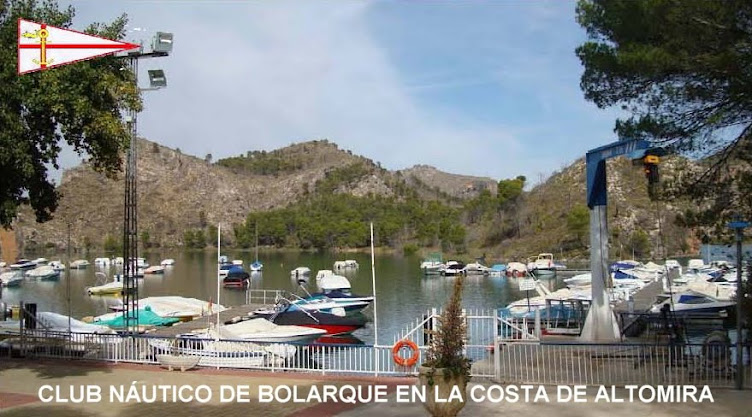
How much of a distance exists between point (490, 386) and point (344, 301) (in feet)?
91.9

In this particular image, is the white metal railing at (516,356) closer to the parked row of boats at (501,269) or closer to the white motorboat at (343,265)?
the parked row of boats at (501,269)

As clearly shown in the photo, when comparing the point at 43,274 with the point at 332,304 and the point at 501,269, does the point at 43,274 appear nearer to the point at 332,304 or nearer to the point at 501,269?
the point at 501,269

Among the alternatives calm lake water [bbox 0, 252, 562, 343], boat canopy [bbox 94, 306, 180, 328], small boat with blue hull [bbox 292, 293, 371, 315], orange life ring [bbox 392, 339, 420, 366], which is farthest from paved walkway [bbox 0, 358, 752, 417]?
small boat with blue hull [bbox 292, 293, 371, 315]

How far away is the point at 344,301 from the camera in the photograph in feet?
138

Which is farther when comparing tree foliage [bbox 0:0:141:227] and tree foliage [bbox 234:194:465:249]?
tree foliage [bbox 234:194:465:249]

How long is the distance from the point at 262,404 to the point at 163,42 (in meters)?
12.6

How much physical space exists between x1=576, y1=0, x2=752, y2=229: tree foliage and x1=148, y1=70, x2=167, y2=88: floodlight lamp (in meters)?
11.9

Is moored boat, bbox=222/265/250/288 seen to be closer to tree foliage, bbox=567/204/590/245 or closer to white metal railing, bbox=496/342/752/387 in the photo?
white metal railing, bbox=496/342/752/387

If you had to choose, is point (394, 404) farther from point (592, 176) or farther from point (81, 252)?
A: point (81, 252)

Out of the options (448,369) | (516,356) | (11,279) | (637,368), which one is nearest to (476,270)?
(11,279)

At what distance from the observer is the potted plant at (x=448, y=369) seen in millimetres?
10445

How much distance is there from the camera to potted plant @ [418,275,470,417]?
10.4 m

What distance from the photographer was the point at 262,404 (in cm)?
1320

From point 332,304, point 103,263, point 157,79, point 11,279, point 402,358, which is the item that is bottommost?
point 11,279
